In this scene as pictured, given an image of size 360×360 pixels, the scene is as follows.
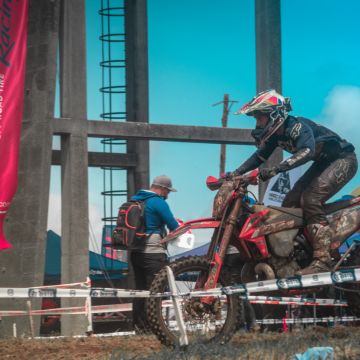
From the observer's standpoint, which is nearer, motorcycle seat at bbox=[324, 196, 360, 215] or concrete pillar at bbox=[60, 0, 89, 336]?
motorcycle seat at bbox=[324, 196, 360, 215]

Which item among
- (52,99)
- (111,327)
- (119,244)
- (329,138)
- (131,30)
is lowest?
(111,327)

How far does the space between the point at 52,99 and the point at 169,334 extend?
7.65m

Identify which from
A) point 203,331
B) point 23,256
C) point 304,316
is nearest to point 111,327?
point 23,256

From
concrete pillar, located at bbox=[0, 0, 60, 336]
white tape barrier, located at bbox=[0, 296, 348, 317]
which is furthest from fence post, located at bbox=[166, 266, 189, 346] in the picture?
concrete pillar, located at bbox=[0, 0, 60, 336]

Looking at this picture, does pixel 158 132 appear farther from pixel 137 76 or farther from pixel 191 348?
pixel 191 348

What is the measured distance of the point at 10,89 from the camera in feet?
42.2

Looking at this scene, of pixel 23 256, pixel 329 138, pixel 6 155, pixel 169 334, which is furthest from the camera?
pixel 23 256

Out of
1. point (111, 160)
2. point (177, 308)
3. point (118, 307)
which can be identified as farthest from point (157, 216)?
point (111, 160)

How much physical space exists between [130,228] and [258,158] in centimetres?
172

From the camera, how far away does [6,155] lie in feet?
41.7

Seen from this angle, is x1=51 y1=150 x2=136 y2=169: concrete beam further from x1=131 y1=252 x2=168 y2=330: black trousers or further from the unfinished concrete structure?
x1=131 y1=252 x2=168 y2=330: black trousers

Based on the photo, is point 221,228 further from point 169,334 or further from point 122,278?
point 122,278

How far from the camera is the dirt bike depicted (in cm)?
752

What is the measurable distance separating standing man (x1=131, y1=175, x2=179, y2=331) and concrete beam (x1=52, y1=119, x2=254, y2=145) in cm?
492
